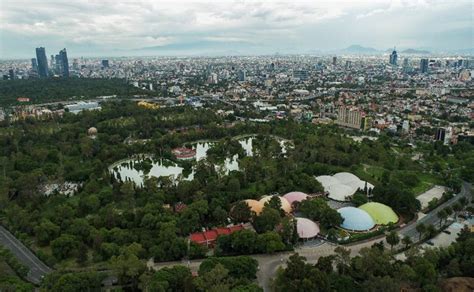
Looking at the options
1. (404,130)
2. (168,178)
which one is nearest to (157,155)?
(168,178)

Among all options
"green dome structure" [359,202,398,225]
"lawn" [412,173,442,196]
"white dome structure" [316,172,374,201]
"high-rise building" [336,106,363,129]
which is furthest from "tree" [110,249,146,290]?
"high-rise building" [336,106,363,129]

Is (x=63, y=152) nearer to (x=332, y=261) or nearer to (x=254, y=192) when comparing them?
(x=254, y=192)

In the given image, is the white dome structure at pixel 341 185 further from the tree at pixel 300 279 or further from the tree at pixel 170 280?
the tree at pixel 170 280

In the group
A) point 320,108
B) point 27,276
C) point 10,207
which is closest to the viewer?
point 27,276

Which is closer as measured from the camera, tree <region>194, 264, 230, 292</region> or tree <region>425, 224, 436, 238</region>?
tree <region>194, 264, 230, 292</region>

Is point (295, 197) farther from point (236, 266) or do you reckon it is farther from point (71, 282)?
point (71, 282)

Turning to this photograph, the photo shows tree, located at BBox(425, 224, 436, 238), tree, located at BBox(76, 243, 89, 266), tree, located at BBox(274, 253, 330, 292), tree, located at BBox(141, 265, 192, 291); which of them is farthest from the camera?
tree, located at BBox(425, 224, 436, 238)

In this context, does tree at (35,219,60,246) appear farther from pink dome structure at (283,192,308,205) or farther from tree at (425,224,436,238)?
tree at (425,224,436,238)
